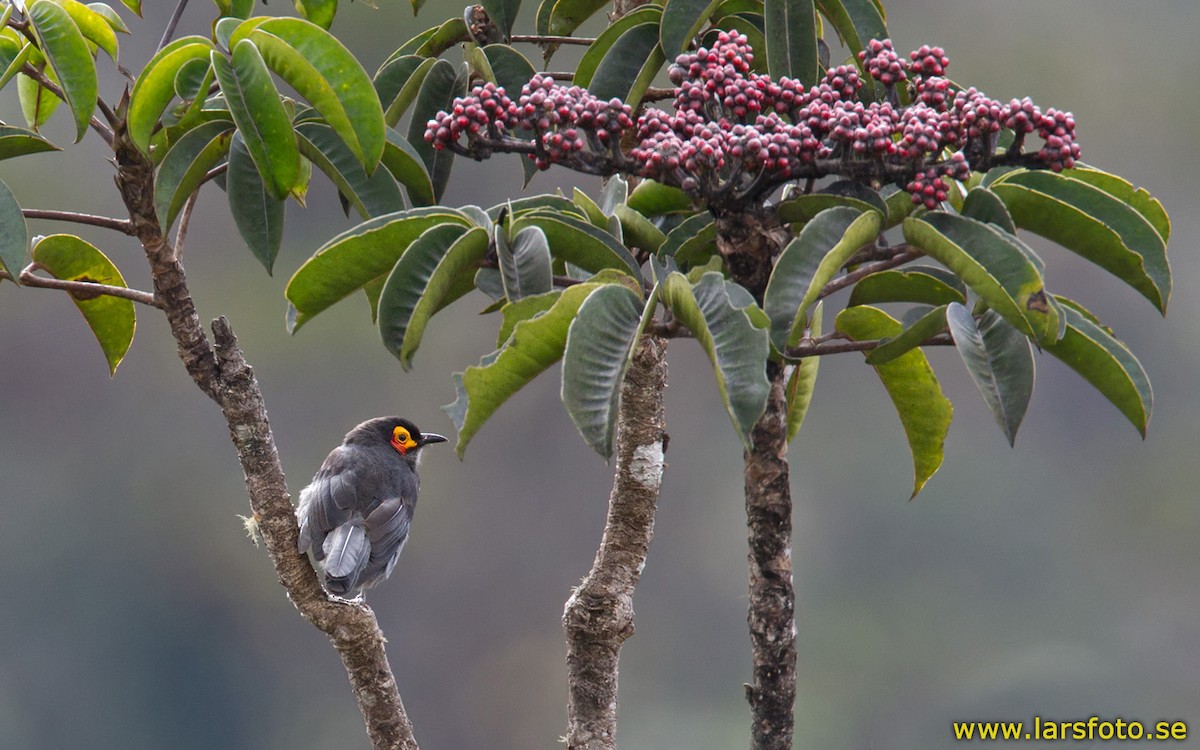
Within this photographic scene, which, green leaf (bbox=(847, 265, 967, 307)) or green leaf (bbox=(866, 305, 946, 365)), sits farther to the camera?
green leaf (bbox=(847, 265, 967, 307))

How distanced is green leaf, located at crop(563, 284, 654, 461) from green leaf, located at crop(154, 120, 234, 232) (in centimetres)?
66

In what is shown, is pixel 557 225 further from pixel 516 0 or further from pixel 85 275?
pixel 85 275

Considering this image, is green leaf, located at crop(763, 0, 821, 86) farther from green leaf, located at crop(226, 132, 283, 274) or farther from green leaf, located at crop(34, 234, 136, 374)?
green leaf, located at crop(34, 234, 136, 374)

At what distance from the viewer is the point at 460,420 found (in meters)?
1.18

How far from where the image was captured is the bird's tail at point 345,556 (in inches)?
114

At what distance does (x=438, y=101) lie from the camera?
184 cm

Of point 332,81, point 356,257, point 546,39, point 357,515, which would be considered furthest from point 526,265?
point 357,515

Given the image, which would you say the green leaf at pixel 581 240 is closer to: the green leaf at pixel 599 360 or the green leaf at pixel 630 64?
the green leaf at pixel 599 360

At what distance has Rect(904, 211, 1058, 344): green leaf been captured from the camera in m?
1.13

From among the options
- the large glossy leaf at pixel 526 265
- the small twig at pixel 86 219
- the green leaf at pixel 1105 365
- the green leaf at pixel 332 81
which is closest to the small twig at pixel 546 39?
the green leaf at pixel 332 81

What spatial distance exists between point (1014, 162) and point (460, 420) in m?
0.64

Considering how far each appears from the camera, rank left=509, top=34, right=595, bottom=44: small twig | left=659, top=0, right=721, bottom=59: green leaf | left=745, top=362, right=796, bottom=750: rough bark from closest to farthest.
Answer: left=745, top=362, right=796, bottom=750: rough bark
left=659, top=0, right=721, bottom=59: green leaf
left=509, top=34, right=595, bottom=44: small twig

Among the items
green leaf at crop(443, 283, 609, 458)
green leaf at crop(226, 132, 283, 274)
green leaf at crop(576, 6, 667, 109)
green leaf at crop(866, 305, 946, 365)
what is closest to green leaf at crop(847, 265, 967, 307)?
green leaf at crop(866, 305, 946, 365)

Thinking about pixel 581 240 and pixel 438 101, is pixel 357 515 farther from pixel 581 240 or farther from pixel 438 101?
pixel 581 240
